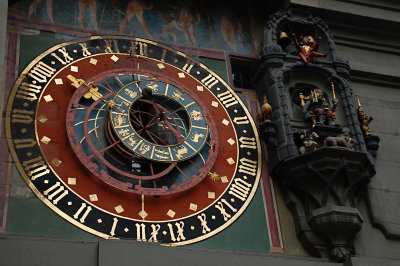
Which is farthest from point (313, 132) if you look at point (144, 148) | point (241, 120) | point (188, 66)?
point (144, 148)

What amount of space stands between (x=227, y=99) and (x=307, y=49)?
5.65 ft

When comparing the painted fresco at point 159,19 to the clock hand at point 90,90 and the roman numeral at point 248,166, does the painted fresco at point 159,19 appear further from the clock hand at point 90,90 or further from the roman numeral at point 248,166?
the roman numeral at point 248,166

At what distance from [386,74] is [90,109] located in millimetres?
5350

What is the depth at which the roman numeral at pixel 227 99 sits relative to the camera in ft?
35.4

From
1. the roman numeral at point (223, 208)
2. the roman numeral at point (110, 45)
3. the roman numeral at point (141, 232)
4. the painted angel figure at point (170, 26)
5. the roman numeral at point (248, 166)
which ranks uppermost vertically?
the painted angel figure at point (170, 26)

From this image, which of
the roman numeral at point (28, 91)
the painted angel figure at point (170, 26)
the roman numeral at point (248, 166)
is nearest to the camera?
the roman numeral at point (28, 91)

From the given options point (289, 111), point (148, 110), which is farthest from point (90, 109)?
point (289, 111)

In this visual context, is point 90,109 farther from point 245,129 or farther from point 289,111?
point 289,111

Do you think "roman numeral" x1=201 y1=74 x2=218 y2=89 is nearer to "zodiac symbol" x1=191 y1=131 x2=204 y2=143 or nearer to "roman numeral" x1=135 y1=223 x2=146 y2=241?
"zodiac symbol" x1=191 y1=131 x2=204 y2=143

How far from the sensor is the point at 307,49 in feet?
37.7

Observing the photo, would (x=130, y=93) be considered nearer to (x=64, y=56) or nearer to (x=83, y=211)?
(x=64, y=56)

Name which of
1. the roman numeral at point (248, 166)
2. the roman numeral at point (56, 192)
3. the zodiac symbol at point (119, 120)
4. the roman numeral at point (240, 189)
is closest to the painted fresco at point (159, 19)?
the zodiac symbol at point (119, 120)

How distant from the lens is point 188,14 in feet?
38.8

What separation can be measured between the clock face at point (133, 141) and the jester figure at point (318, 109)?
2.97ft
